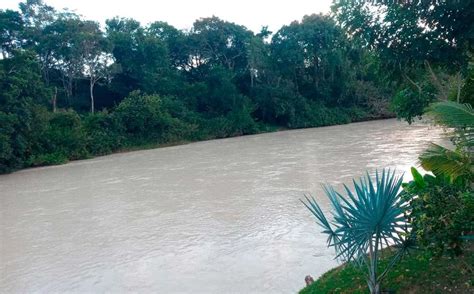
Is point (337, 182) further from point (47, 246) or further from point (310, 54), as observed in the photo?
point (310, 54)

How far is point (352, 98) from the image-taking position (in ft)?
107

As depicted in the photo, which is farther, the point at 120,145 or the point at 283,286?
the point at 120,145

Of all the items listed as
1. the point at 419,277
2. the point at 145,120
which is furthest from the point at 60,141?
the point at 419,277

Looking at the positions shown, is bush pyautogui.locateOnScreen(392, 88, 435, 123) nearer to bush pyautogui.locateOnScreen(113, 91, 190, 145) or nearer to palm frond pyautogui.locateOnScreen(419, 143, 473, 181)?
palm frond pyautogui.locateOnScreen(419, 143, 473, 181)

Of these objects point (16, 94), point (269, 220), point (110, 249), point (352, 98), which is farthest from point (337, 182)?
point (352, 98)

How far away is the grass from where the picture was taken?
305 centimetres

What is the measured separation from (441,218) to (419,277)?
0.59 metres

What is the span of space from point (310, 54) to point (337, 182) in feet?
68.2

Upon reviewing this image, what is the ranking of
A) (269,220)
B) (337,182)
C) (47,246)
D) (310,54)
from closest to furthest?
(47,246) < (269,220) < (337,182) < (310,54)

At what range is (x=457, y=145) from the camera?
3.08 meters

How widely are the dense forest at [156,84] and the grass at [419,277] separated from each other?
8864 millimetres

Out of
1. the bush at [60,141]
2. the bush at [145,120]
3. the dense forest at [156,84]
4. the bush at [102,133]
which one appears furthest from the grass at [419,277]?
the bush at [145,120]

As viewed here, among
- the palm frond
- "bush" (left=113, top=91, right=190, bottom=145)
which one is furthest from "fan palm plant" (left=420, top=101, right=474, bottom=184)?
"bush" (left=113, top=91, right=190, bottom=145)

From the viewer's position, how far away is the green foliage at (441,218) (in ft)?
9.49
